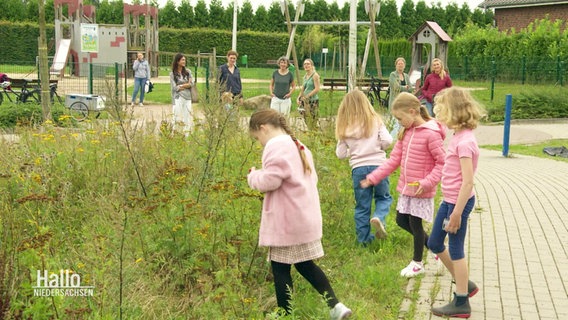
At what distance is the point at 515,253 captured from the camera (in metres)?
6.93

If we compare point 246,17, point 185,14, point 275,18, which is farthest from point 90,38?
point 275,18

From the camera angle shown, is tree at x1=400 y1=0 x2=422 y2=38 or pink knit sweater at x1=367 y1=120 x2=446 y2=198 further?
tree at x1=400 y1=0 x2=422 y2=38

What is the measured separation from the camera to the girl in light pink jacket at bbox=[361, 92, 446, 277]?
5871 mm

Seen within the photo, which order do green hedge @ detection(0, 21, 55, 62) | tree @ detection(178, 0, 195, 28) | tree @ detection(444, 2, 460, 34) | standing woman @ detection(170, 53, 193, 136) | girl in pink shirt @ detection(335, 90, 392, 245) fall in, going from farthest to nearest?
tree @ detection(444, 2, 460, 34)
tree @ detection(178, 0, 195, 28)
green hedge @ detection(0, 21, 55, 62)
standing woman @ detection(170, 53, 193, 136)
girl in pink shirt @ detection(335, 90, 392, 245)

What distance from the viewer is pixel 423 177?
5.95 m

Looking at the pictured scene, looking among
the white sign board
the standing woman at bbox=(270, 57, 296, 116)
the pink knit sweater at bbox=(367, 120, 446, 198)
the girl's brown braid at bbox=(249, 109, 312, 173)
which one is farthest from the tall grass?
the white sign board

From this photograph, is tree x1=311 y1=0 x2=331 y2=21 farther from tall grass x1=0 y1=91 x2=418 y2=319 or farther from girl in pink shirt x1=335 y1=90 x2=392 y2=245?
girl in pink shirt x1=335 y1=90 x2=392 y2=245

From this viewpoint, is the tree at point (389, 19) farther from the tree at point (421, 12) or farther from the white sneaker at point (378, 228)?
the white sneaker at point (378, 228)

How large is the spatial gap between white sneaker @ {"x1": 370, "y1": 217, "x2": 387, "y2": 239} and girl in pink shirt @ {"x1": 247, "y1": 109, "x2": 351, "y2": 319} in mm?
1861

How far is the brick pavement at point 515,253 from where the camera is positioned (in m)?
5.45

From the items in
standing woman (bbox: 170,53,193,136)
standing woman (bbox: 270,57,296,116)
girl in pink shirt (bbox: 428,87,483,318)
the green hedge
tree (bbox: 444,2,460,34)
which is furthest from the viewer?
tree (bbox: 444,2,460,34)

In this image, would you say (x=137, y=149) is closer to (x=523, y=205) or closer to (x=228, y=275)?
(x=228, y=275)

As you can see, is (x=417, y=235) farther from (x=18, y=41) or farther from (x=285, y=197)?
(x=18, y=41)

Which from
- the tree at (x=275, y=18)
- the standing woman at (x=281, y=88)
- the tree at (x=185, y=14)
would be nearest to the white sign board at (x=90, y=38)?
the tree at (x=185, y=14)
